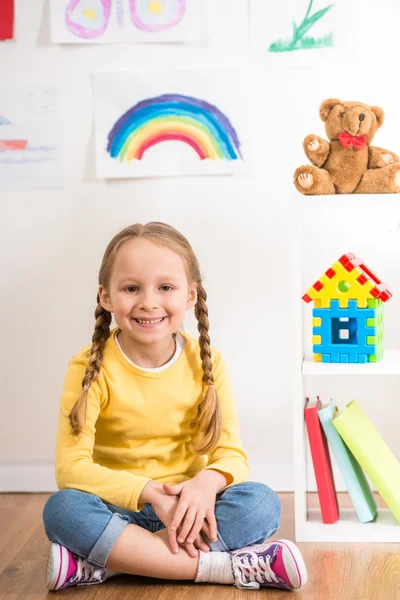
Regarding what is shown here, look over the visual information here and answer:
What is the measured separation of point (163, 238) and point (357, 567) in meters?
0.70

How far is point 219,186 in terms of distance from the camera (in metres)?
2.03

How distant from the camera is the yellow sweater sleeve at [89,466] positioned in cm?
146

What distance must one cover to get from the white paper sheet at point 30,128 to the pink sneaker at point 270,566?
1054 millimetres

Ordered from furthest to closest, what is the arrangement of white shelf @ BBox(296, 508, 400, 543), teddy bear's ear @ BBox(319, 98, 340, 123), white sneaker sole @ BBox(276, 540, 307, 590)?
teddy bear's ear @ BBox(319, 98, 340, 123) → white shelf @ BBox(296, 508, 400, 543) → white sneaker sole @ BBox(276, 540, 307, 590)

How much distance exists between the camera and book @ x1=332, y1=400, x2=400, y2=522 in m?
1.71

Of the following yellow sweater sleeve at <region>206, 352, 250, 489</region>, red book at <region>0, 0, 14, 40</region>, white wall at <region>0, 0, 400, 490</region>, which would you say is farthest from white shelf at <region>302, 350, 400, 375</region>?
red book at <region>0, 0, 14, 40</region>

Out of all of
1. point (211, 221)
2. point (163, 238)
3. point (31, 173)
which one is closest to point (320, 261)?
point (211, 221)

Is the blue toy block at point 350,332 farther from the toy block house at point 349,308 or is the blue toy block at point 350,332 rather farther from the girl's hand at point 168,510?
the girl's hand at point 168,510

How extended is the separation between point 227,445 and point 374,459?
1.08 feet

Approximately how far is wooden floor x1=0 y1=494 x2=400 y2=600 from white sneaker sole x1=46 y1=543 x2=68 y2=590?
2 centimetres

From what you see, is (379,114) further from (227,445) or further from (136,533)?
(136,533)

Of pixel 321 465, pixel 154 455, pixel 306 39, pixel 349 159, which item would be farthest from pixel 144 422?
pixel 306 39

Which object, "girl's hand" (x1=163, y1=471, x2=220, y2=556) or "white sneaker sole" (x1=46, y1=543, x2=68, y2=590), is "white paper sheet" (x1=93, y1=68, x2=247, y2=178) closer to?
"girl's hand" (x1=163, y1=471, x2=220, y2=556)

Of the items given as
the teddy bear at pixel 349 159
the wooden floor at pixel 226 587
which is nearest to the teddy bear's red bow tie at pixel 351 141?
the teddy bear at pixel 349 159
